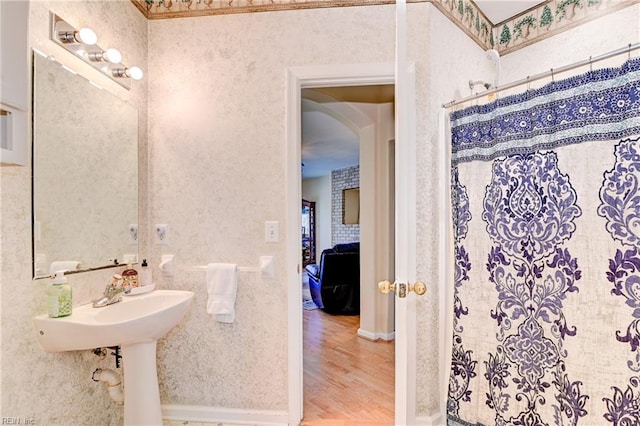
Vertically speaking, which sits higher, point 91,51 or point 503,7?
point 503,7

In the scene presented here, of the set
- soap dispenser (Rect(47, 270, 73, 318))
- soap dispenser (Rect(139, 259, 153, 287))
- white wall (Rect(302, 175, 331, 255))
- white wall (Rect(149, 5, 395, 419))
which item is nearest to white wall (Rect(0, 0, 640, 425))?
white wall (Rect(149, 5, 395, 419))

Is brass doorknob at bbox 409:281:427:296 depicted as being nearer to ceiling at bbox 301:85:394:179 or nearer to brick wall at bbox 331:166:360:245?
ceiling at bbox 301:85:394:179

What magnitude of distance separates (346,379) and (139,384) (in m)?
1.47

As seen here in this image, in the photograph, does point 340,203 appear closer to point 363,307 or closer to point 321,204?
point 321,204

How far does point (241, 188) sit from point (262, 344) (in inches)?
36.6

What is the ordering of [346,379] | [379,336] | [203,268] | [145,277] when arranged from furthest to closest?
1. [379,336]
2. [346,379]
3. [203,268]
4. [145,277]

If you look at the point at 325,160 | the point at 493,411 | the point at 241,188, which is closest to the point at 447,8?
the point at 241,188

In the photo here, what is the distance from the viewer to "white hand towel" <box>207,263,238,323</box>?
1.79 metres

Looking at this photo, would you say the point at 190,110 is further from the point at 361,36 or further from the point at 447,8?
the point at 447,8

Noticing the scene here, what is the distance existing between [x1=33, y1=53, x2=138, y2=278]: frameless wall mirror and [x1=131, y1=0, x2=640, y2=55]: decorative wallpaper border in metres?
0.69

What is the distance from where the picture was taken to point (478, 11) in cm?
204

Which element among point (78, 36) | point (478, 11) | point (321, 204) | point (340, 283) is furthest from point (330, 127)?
point (321, 204)

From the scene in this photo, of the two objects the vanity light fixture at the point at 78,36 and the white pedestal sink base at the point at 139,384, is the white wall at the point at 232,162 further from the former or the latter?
the vanity light fixture at the point at 78,36

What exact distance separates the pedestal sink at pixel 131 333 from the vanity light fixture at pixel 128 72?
1152 millimetres
